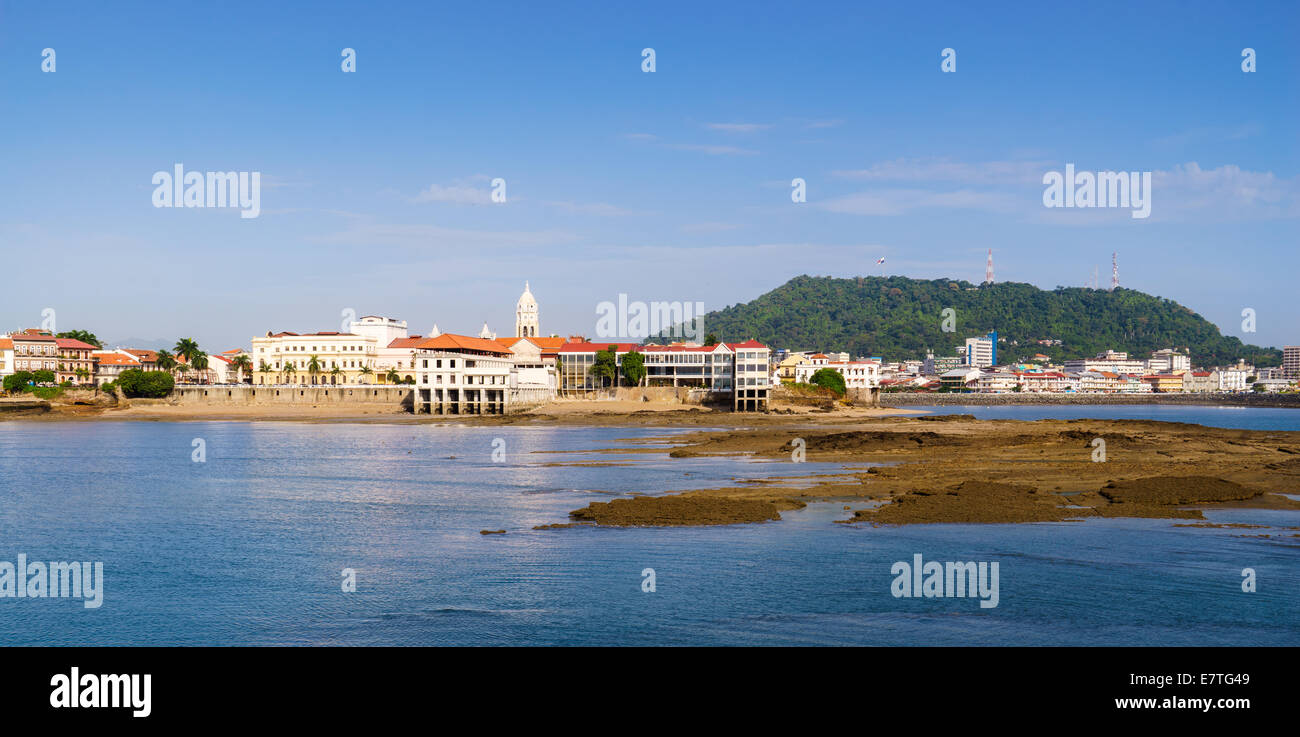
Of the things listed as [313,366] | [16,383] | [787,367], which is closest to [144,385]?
[16,383]

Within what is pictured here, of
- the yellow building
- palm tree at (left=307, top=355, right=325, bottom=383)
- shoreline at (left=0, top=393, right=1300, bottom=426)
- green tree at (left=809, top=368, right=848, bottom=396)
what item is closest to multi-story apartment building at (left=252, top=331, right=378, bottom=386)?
palm tree at (left=307, top=355, right=325, bottom=383)

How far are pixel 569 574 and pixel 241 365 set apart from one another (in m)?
158

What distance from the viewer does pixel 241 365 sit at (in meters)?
165

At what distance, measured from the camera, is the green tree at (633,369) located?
129 meters

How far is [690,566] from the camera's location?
23.4 metres

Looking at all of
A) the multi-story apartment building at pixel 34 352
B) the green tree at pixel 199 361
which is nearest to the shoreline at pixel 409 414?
the multi-story apartment building at pixel 34 352

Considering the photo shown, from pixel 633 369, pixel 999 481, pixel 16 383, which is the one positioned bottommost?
pixel 999 481

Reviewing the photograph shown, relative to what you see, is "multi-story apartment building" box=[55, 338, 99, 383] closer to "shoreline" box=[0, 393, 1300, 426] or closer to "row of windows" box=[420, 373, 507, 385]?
"shoreline" box=[0, 393, 1300, 426]

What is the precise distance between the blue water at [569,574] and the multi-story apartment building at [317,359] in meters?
112

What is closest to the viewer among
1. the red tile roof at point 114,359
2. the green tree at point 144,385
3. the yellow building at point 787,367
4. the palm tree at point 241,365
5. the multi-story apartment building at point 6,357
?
the green tree at point 144,385

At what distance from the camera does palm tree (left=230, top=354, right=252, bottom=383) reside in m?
162

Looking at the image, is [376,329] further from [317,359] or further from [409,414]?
[409,414]

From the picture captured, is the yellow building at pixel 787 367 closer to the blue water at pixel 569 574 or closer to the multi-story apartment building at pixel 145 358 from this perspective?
the multi-story apartment building at pixel 145 358
